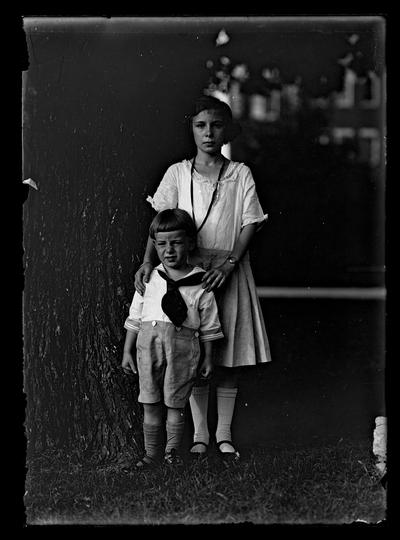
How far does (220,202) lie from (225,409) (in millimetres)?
1196

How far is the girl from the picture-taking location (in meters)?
5.71

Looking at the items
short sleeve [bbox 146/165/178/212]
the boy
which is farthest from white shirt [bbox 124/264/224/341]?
short sleeve [bbox 146/165/178/212]

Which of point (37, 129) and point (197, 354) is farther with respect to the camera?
point (37, 129)

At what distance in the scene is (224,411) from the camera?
5957mm

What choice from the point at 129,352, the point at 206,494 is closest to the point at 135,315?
the point at 129,352

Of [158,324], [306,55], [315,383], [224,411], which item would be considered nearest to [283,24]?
[306,55]

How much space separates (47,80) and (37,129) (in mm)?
287

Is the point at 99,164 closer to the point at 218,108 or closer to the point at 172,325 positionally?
the point at 218,108

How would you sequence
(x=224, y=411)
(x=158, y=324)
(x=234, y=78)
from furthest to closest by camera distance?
1. (x=234, y=78)
2. (x=224, y=411)
3. (x=158, y=324)

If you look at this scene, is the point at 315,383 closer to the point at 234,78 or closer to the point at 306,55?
the point at 234,78

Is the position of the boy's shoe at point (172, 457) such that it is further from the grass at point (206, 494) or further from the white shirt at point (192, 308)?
the white shirt at point (192, 308)

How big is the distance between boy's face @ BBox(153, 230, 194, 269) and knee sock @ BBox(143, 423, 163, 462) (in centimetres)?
92

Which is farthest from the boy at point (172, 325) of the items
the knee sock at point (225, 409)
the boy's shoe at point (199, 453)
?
the knee sock at point (225, 409)

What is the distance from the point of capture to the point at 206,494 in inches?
221
